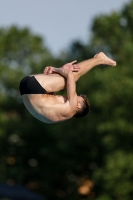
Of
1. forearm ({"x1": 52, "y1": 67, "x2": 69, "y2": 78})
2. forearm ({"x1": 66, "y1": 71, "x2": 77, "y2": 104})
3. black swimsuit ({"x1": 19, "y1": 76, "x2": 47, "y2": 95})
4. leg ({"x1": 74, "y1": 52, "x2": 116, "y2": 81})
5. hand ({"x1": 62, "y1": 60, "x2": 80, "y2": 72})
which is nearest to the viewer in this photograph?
black swimsuit ({"x1": 19, "y1": 76, "x2": 47, "y2": 95})

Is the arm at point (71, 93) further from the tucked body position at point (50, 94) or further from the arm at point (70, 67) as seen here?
the arm at point (70, 67)

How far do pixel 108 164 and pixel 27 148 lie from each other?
1302 centimetres

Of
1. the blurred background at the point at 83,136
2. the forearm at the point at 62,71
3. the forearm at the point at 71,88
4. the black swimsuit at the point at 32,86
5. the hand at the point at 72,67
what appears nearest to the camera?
the black swimsuit at the point at 32,86

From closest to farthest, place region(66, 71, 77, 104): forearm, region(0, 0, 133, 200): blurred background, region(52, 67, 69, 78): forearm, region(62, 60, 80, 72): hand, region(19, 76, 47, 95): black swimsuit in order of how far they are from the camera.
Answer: region(19, 76, 47, 95): black swimsuit
region(66, 71, 77, 104): forearm
region(52, 67, 69, 78): forearm
region(62, 60, 80, 72): hand
region(0, 0, 133, 200): blurred background

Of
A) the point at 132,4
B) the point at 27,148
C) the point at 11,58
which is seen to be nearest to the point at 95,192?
the point at 27,148

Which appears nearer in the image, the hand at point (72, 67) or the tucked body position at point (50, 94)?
the tucked body position at point (50, 94)

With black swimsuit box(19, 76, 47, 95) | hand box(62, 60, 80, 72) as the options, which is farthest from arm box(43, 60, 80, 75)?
black swimsuit box(19, 76, 47, 95)

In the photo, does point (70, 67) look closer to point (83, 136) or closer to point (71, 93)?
point (71, 93)

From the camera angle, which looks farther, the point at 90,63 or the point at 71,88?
the point at 90,63

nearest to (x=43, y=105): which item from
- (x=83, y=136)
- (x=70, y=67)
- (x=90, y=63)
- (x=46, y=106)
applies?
(x=46, y=106)

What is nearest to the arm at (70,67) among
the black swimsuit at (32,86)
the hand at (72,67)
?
the hand at (72,67)

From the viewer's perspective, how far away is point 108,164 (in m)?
38.3

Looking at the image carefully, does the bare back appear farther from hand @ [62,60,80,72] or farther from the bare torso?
hand @ [62,60,80,72]

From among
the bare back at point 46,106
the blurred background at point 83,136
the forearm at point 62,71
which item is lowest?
the bare back at point 46,106
